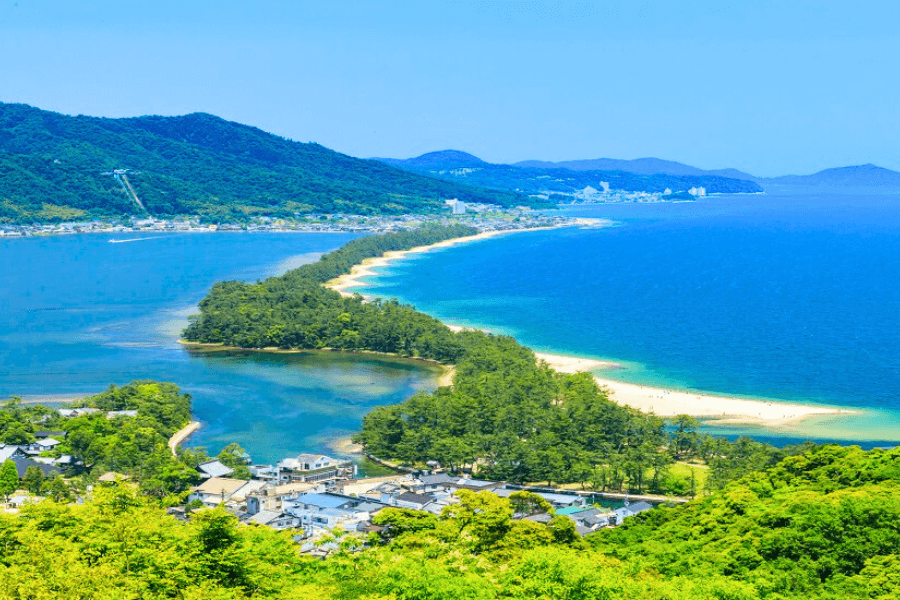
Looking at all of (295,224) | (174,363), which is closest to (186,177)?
(295,224)

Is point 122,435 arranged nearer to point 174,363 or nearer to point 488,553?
point 174,363

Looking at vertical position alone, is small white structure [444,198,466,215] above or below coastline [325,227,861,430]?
above

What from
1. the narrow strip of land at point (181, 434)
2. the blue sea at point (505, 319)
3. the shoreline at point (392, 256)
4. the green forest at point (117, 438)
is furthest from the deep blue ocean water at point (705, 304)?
the green forest at point (117, 438)

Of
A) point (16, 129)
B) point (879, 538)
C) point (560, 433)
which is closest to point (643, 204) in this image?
point (16, 129)

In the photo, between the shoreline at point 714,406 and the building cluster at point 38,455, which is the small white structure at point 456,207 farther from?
the building cluster at point 38,455

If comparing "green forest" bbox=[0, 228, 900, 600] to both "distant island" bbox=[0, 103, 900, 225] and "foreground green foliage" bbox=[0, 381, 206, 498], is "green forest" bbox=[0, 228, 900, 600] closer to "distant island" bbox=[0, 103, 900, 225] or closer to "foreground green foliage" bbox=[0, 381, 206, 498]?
"foreground green foliage" bbox=[0, 381, 206, 498]

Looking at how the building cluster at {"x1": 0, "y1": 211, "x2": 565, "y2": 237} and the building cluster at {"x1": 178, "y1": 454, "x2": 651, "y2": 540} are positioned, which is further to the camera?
the building cluster at {"x1": 0, "y1": 211, "x2": 565, "y2": 237}

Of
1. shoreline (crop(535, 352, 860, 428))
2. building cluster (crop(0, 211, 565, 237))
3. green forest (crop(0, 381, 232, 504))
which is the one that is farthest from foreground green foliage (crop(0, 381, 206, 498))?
building cluster (crop(0, 211, 565, 237))
